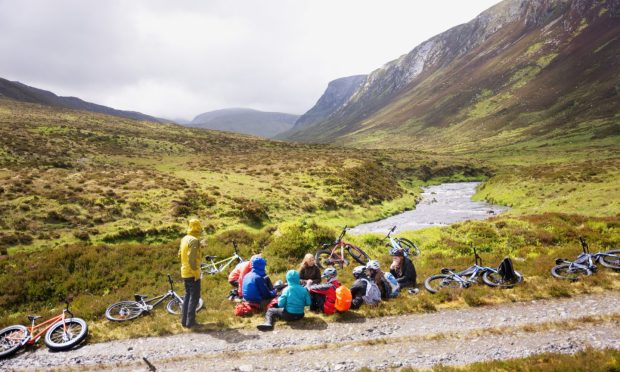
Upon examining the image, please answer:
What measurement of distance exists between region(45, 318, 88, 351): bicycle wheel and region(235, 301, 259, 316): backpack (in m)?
5.40

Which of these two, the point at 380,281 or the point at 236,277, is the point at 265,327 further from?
the point at 380,281

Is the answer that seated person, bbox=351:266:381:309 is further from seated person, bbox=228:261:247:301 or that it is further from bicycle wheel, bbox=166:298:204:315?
bicycle wheel, bbox=166:298:204:315

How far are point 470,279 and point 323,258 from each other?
312 inches

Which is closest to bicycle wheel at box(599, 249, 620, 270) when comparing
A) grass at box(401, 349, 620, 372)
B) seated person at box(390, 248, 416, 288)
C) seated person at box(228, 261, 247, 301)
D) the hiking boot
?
grass at box(401, 349, 620, 372)

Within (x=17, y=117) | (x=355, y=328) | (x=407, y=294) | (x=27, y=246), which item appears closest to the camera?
(x=355, y=328)

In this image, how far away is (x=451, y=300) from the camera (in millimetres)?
13922

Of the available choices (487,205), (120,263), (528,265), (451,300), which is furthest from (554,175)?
(120,263)

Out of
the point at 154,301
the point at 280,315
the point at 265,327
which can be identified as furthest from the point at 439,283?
the point at 154,301

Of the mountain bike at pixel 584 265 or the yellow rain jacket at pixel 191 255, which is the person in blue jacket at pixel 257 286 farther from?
the mountain bike at pixel 584 265

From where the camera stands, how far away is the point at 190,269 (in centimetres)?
1287

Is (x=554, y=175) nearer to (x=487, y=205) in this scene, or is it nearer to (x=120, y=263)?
(x=487, y=205)

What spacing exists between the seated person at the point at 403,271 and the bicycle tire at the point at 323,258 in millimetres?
4308

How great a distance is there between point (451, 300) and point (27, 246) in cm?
2688

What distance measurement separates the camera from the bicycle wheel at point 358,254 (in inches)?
789
